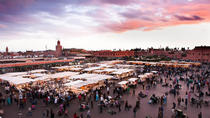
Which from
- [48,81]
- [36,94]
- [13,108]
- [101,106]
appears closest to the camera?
[101,106]

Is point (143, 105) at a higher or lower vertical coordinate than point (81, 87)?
lower

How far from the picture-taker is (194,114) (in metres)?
10.7

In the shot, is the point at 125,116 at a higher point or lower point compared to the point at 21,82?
lower

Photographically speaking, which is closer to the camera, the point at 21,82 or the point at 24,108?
the point at 24,108

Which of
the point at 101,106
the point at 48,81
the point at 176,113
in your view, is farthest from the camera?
the point at 48,81

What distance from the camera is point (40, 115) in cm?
1079

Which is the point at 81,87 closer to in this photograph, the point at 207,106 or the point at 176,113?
the point at 176,113

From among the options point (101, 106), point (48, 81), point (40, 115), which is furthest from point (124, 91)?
point (48, 81)

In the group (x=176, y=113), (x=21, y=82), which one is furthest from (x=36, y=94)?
(x=176, y=113)

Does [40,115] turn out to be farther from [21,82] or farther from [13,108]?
[21,82]

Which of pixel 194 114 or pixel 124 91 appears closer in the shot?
pixel 194 114

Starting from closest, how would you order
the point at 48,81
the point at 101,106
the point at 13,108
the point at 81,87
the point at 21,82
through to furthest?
the point at 101,106 → the point at 13,108 → the point at 81,87 → the point at 21,82 → the point at 48,81

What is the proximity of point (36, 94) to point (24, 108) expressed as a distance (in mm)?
2164

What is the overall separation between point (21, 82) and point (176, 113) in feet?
52.0
